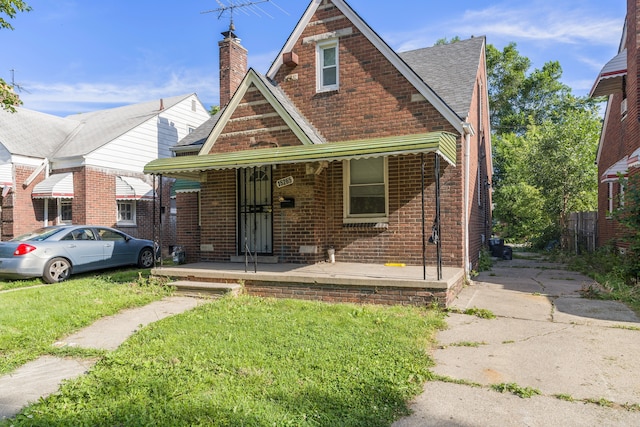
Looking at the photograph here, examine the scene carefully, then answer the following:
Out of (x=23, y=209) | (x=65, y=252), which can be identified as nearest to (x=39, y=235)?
(x=65, y=252)

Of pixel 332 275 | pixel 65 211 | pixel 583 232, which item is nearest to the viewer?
pixel 332 275

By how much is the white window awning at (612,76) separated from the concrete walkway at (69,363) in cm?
1202

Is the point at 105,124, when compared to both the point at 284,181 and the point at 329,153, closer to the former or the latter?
the point at 284,181

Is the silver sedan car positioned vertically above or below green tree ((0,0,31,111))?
below

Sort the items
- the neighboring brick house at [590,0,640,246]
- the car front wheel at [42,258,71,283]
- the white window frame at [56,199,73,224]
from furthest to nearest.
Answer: the white window frame at [56,199,73,224] < the neighboring brick house at [590,0,640,246] < the car front wheel at [42,258,71,283]

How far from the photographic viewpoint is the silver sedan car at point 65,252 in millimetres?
9805

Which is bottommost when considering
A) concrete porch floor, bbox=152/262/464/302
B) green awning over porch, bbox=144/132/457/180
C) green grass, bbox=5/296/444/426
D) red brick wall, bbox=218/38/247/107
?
green grass, bbox=5/296/444/426

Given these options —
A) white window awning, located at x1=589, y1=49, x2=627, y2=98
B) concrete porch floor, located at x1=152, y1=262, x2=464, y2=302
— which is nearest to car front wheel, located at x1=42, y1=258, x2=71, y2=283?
concrete porch floor, located at x1=152, y1=262, x2=464, y2=302

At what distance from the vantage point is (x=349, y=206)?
31.9 ft

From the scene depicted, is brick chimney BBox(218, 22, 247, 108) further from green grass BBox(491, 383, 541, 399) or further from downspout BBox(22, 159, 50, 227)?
green grass BBox(491, 383, 541, 399)

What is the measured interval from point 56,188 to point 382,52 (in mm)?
13916

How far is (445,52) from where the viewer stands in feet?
39.3

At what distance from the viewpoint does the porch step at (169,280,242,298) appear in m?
7.95

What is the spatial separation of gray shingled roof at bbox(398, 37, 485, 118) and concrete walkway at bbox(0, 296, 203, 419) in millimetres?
7145
